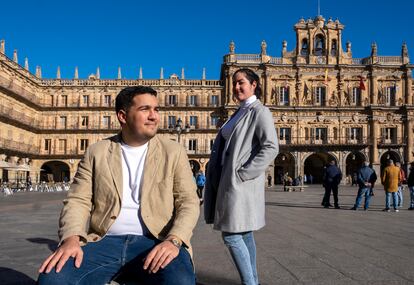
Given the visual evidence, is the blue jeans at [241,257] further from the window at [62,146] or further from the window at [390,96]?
the window at [62,146]

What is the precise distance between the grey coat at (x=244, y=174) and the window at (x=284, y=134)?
1721 inches

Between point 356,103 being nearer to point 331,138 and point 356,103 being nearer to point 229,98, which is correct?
point 331,138

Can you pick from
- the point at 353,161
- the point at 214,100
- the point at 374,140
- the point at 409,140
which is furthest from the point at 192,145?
the point at 409,140

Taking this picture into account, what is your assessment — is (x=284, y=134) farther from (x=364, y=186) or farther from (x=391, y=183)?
(x=391, y=183)

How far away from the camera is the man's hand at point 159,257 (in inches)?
103

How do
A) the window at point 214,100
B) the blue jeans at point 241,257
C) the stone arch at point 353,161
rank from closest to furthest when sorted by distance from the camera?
the blue jeans at point 241,257, the stone arch at point 353,161, the window at point 214,100

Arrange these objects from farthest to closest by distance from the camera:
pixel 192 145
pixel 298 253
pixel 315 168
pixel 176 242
Answer: pixel 315 168
pixel 192 145
pixel 298 253
pixel 176 242

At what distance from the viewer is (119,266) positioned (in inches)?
111

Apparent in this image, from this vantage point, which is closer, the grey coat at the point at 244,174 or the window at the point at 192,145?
the grey coat at the point at 244,174

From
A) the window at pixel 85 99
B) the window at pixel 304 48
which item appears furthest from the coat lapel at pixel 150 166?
the window at pixel 85 99

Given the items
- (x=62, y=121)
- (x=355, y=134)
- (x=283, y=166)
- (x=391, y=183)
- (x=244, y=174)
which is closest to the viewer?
(x=244, y=174)

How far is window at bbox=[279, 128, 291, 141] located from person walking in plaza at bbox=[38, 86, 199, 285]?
44.5 m

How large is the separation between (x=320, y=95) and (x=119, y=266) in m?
46.7

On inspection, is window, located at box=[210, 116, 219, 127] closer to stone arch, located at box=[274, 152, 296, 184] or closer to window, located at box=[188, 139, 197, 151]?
window, located at box=[188, 139, 197, 151]
